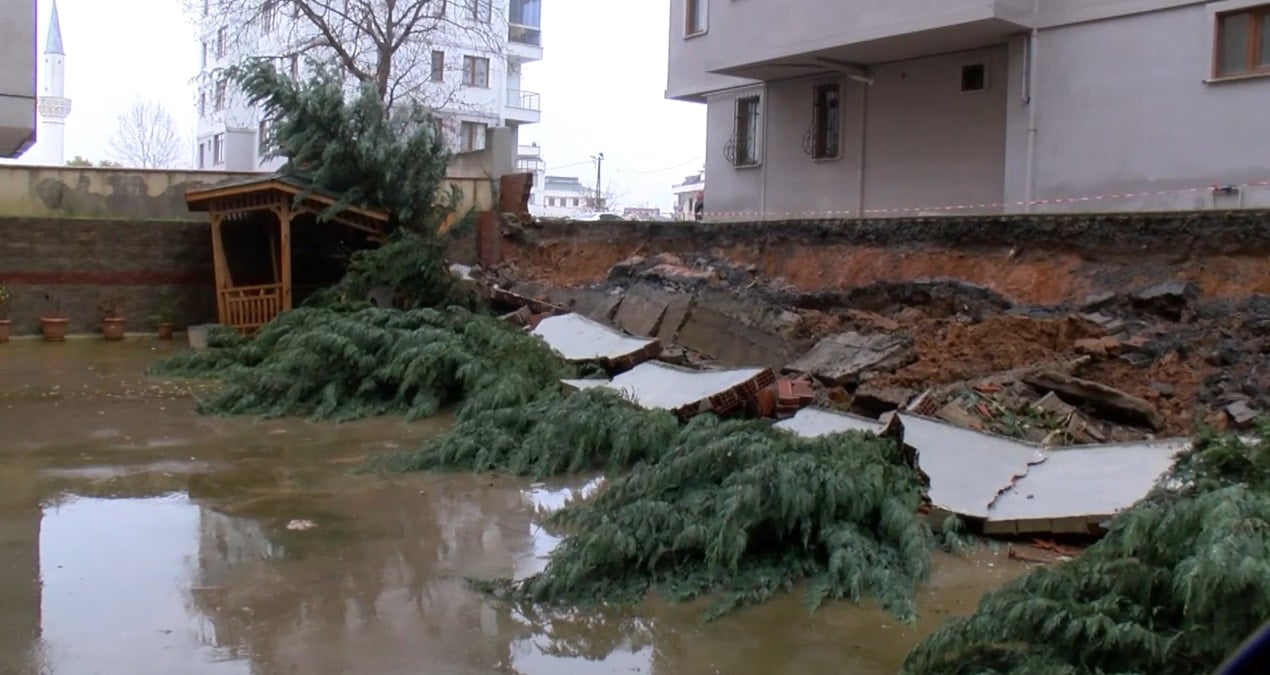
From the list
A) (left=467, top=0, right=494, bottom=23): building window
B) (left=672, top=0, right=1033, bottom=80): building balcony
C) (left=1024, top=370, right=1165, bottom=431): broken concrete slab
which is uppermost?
(left=467, top=0, right=494, bottom=23): building window

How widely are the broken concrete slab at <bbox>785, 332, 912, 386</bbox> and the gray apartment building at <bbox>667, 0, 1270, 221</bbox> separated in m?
4.96

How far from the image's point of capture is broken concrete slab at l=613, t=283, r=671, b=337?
12.3 metres

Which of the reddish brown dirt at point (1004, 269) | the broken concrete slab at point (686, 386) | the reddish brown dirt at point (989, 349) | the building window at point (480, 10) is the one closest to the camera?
the broken concrete slab at point (686, 386)

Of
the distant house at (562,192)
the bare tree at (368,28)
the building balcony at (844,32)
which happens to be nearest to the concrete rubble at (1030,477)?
the building balcony at (844,32)

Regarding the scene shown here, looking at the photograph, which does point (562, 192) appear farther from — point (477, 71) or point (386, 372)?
point (386, 372)

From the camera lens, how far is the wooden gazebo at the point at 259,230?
15242 mm

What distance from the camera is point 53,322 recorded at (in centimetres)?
1623

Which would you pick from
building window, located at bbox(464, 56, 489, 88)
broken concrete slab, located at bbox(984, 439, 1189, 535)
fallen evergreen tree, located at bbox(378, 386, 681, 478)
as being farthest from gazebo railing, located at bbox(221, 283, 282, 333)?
building window, located at bbox(464, 56, 489, 88)

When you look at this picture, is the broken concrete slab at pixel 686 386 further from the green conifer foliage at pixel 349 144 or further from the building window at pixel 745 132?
the building window at pixel 745 132

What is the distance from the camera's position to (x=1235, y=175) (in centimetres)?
1195

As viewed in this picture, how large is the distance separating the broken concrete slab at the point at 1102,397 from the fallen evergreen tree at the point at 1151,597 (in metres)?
3.60

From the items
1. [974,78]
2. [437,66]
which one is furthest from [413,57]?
[974,78]

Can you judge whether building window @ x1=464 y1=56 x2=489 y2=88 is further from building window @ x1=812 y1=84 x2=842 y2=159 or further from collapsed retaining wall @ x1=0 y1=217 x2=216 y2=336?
building window @ x1=812 y1=84 x2=842 y2=159

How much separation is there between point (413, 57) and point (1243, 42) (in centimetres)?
1859
